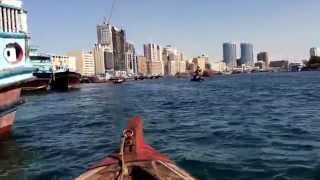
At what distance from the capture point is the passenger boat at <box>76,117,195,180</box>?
9.84 meters

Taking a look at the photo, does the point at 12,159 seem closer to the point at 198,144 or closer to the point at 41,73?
the point at 198,144

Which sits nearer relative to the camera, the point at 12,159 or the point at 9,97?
the point at 12,159

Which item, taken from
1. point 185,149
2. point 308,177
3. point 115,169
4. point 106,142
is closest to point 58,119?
point 106,142

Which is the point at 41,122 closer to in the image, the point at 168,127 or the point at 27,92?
the point at 168,127

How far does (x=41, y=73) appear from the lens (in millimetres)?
87188

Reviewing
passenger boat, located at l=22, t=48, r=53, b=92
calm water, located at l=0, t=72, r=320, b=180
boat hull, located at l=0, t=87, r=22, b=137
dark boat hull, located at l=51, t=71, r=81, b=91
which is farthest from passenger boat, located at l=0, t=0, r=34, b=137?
dark boat hull, located at l=51, t=71, r=81, b=91

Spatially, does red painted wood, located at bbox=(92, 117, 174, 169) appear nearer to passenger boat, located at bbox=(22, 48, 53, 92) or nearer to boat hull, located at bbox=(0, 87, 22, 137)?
boat hull, located at bbox=(0, 87, 22, 137)

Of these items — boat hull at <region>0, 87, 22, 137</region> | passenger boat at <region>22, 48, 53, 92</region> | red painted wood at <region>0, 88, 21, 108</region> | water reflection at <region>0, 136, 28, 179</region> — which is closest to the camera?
water reflection at <region>0, 136, 28, 179</region>

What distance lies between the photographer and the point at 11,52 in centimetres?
2769

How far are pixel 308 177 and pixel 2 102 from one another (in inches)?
588

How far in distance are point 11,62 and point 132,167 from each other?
19263 millimetres

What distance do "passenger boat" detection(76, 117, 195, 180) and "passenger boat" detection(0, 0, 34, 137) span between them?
48.3 feet

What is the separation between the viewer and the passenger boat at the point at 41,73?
281 ft

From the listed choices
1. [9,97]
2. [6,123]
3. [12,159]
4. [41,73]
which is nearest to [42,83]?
[41,73]
